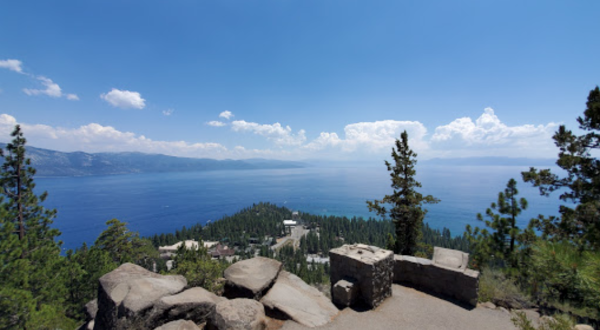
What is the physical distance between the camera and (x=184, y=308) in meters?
5.50

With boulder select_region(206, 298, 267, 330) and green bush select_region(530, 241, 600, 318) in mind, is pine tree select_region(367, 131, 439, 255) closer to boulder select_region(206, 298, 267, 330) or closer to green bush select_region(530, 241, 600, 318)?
green bush select_region(530, 241, 600, 318)

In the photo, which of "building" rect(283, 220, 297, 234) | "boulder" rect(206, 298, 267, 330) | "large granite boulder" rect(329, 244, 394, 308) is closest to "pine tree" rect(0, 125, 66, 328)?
"boulder" rect(206, 298, 267, 330)

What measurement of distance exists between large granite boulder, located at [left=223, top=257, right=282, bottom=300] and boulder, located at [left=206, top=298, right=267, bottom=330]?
1.28 m

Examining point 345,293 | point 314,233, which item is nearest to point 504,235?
point 345,293

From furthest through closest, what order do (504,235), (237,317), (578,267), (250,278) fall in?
1. (504,235)
2. (250,278)
3. (237,317)
4. (578,267)

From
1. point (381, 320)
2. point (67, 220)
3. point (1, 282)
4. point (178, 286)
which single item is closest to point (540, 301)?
point (381, 320)

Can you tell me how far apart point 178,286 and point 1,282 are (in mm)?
11870

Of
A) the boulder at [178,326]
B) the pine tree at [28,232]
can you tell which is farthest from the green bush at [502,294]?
the pine tree at [28,232]

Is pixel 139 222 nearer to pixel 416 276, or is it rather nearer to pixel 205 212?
pixel 205 212

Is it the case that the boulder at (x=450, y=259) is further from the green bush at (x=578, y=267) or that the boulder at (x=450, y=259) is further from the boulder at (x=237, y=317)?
the boulder at (x=237, y=317)

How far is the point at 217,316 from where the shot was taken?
5211 millimetres

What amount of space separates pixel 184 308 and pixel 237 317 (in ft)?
4.48

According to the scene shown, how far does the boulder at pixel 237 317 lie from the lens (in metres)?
5.03

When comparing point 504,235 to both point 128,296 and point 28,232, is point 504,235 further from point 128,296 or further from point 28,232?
point 28,232
